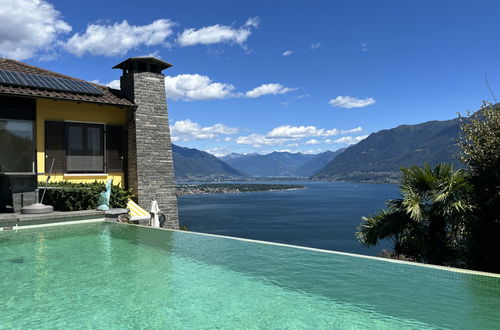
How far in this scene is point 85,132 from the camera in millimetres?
15867

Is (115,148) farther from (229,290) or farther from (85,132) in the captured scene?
(229,290)

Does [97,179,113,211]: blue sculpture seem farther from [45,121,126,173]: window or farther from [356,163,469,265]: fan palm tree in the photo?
[356,163,469,265]: fan palm tree

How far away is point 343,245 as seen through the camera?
56031mm

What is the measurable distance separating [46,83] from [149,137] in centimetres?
460

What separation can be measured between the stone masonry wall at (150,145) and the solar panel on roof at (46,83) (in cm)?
173

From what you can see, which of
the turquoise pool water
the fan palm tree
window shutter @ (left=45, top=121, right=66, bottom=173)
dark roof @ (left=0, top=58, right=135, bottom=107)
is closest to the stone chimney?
dark roof @ (left=0, top=58, right=135, bottom=107)

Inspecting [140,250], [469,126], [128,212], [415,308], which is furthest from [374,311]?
[128,212]

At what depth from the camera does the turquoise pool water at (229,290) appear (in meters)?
4.48

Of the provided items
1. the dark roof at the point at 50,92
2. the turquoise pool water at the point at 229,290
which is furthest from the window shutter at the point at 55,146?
the turquoise pool water at the point at 229,290

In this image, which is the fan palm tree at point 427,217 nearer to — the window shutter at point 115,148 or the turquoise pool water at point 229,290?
the turquoise pool water at point 229,290

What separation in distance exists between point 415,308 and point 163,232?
27.6 ft

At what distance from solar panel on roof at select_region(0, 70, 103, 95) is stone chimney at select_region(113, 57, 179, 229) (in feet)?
5.63

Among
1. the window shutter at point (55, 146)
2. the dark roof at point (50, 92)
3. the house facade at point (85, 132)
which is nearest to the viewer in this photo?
the dark roof at point (50, 92)

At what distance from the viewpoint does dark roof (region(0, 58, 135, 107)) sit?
13.4 metres
